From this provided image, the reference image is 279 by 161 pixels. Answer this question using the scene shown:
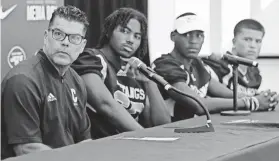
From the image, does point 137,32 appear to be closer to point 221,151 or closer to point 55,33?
point 55,33

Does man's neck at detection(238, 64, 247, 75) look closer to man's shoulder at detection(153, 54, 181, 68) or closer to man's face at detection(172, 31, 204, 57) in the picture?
man's face at detection(172, 31, 204, 57)

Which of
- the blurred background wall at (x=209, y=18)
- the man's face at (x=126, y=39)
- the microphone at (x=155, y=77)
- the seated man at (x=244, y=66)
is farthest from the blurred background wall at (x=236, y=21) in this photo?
the microphone at (x=155, y=77)

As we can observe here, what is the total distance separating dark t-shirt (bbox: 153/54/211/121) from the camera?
117 inches

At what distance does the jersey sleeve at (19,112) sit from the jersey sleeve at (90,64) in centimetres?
45

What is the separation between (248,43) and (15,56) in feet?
5.41

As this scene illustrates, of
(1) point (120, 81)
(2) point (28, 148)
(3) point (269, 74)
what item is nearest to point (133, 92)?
(1) point (120, 81)

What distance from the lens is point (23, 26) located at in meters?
2.33

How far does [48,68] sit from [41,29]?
0.25 metres

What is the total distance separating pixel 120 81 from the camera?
2689 mm

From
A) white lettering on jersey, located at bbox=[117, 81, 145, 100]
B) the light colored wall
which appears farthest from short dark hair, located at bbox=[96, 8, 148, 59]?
the light colored wall

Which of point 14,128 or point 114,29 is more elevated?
point 114,29

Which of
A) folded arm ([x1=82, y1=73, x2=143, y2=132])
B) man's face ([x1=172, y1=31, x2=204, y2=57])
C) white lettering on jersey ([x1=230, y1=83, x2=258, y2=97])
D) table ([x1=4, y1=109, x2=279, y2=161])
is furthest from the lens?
white lettering on jersey ([x1=230, y1=83, x2=258, y2=97])

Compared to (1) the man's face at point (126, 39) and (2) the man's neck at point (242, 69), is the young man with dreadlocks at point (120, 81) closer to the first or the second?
A: (1) the man's face at point (126, 39)

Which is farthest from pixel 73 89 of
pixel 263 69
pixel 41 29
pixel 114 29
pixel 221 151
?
pixel 263 69
